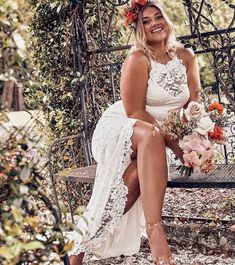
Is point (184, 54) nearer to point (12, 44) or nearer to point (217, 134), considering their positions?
point (217, 134)

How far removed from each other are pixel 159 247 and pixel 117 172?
0.54 metres

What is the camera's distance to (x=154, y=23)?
3982 millimetres

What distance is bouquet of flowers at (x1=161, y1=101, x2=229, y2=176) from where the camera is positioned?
361 cm

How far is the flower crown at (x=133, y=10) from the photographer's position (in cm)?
399

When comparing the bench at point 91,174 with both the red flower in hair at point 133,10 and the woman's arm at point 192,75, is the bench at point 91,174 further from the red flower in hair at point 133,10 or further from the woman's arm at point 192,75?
the red flower in hair at point 133,10

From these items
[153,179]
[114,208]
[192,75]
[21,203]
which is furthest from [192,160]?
[21,203]

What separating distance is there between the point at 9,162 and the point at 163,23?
2.22 metres

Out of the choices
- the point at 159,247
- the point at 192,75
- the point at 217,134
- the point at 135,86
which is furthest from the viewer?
the point at 192,75

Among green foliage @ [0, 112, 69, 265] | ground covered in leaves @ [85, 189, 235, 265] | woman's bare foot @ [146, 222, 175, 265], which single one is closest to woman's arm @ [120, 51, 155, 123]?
woman's bare foot @ [146, 222, 175, 265]

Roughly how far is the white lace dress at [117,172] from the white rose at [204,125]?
39 centimetres

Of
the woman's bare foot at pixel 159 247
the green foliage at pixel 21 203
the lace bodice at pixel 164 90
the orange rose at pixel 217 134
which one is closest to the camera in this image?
the green foliage at pixel 21 203

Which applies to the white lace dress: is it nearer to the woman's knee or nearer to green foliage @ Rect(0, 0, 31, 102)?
the woman's knee

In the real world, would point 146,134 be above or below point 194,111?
below

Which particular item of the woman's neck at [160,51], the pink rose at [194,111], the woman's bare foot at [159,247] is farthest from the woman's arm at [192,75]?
the woman's bare foot at [159,247]
